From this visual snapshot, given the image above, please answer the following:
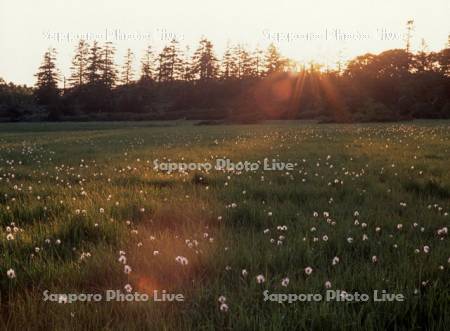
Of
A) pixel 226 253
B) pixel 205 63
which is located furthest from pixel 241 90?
pixel 226 253

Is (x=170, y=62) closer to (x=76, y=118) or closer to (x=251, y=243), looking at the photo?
(x=76, y=118)

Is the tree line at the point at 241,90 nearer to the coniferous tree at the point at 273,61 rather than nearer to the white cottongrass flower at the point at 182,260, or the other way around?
the coniferous tree at the point at 273,61

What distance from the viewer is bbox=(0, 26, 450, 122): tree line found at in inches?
2530

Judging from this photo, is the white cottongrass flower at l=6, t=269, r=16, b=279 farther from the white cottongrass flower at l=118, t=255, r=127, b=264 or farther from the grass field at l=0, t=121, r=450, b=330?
the white cottongrass flower at l=118, t=255, r=127, b=264

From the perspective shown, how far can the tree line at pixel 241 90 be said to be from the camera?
64250 mm

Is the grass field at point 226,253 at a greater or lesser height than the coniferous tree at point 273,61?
lesser

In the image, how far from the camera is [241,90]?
86312 mm

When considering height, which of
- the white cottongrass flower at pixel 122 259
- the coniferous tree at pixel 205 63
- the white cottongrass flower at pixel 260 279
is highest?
the coniferous tree at pixel 205 63

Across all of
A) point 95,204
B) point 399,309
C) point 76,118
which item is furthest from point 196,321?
point 76,118

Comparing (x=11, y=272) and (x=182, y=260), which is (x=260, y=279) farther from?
(x=11, y=272)

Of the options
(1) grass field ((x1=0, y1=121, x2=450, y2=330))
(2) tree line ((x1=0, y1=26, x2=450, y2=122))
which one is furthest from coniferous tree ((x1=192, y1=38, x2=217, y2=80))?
(1) grass field ((x1=0, y1=121, x2=450, y2=330))

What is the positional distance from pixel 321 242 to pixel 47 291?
281 centimetres

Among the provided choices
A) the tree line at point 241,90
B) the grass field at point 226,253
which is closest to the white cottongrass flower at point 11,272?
the grass field at point 226,253

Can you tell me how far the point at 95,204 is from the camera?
242 inches
